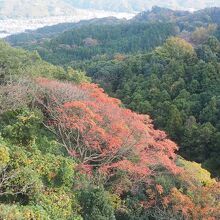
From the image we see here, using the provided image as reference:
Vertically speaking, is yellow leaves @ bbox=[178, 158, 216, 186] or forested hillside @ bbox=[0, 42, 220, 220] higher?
forested hillside @ bbox=[0, 42, 220, 220]

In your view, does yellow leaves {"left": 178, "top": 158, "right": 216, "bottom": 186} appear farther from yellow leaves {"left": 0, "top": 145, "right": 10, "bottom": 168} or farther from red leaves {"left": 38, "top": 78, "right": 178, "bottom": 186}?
yellow leaves {"left": 0, "top": 145, "right": 10, "bottom": 168}

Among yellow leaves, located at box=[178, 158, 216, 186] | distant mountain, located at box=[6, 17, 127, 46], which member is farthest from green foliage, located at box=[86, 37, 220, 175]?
distant mountain, located at box=[6, 17, 127, 46]

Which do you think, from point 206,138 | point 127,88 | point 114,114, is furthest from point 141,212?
point 127,88

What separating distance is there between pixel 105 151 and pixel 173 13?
109 meters

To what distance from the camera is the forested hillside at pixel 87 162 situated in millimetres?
13266

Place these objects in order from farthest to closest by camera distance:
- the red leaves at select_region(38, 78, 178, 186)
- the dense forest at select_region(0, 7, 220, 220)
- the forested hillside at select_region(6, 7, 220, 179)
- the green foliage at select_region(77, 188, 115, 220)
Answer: the forested hillside at select_region(6, 7, 220, 179) → the red leaves at select_region(38, 78, 178, 186) → the green foliage at select_region(77, 188, 115, 220) → the dense forest at select_region(0, 7, 220, 220)

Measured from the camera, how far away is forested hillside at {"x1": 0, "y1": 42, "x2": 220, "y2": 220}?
13266 mm

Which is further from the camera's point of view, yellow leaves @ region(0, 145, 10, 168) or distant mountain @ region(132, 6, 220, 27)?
distant mountain @ region(132, 6, 220, 27)

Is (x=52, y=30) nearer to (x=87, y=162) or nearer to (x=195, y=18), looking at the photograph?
(x=195, y=18)

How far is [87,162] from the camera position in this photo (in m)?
18.1

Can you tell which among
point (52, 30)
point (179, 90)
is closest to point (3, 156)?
point (179, 90)

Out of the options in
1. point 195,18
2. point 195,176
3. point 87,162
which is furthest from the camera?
point 195,18

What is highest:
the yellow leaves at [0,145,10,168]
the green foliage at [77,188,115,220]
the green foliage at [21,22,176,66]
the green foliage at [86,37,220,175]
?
the yellow leaves at [0,145,10,168]

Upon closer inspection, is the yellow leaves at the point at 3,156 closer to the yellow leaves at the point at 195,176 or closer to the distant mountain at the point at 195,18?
the yellow leaves at the point at 195,176
